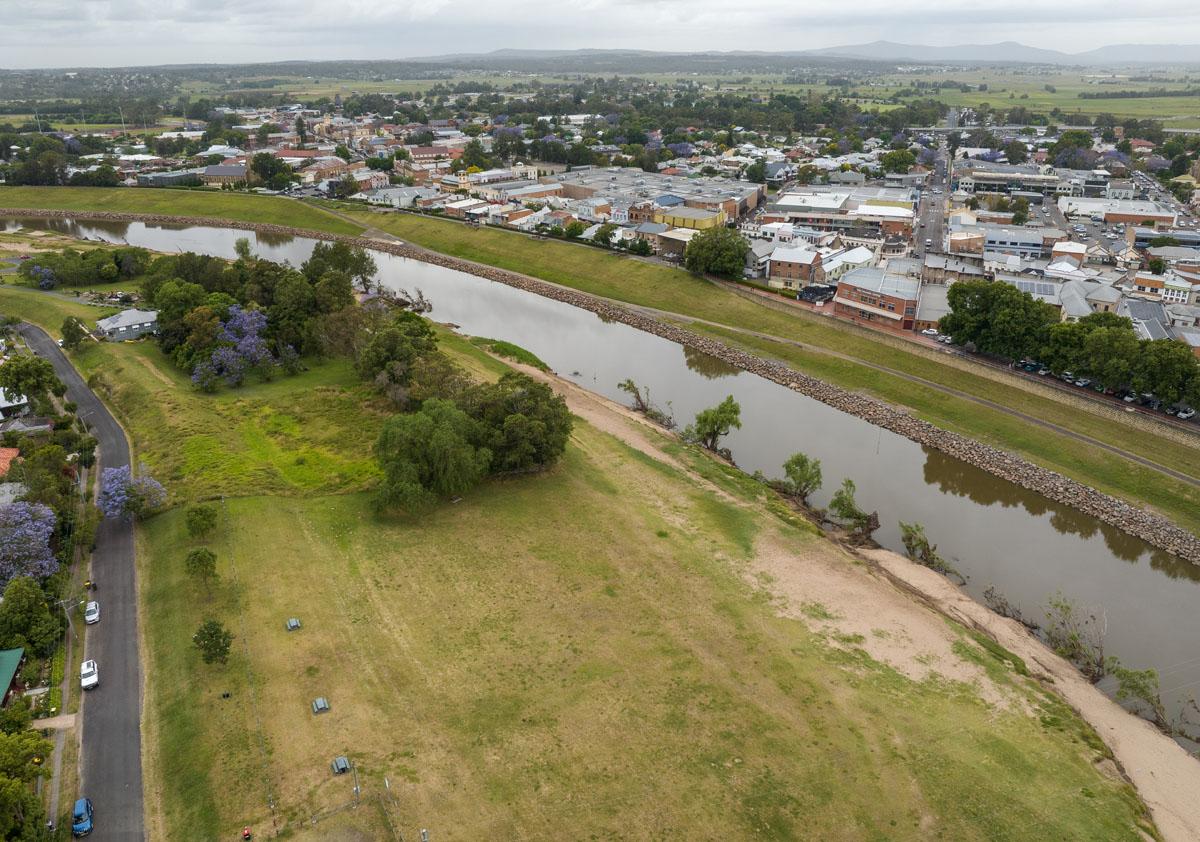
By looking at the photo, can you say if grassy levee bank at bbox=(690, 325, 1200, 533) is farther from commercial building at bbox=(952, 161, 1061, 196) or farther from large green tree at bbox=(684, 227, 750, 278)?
commercial building at bbox=(952, 161, 1061, 196)

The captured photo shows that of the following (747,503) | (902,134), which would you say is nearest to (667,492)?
(747,503)

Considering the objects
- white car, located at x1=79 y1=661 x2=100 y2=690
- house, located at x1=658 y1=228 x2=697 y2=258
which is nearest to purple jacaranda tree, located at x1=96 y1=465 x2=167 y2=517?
white car, located at x1=79 y1=661 x2=100 y2=690

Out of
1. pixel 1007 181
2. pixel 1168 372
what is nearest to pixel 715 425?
pixel 1168 372

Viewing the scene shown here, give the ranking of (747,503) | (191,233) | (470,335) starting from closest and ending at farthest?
1. (747,503)
2. (470,335)
3. (191,233)

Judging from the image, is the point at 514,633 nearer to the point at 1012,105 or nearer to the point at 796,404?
the point at 796,404

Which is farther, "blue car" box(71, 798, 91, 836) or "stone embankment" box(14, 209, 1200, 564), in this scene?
"stone embankment" box(14, 209, 1200, 564)

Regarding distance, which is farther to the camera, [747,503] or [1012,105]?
[1012,105]

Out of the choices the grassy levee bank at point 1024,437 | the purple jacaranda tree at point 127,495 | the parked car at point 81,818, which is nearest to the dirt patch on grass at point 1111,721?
the grassy levee bank at point 1024,437
